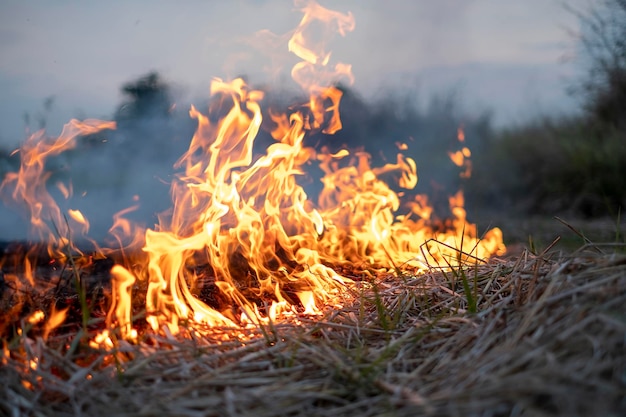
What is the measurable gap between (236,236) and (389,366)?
1564 millimetres

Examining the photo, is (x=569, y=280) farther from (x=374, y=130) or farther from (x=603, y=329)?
(x=374, y=130)

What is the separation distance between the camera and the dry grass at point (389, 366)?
1703 millimetres

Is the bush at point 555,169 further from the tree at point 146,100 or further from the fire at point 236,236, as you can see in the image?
the tree at point 146,100

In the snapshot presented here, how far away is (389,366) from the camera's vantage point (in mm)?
2158

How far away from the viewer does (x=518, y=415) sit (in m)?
1.66

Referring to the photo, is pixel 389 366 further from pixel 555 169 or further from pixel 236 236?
pixel 555 169

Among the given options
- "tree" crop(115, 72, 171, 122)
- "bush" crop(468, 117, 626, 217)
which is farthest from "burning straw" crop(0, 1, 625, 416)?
"bush" crop(468, 117, 626, 217)

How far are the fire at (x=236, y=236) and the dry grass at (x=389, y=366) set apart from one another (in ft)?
0.67

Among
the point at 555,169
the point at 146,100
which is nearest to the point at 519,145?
the point at 555,169

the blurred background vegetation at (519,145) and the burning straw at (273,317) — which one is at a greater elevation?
the burning straw at (273,317)

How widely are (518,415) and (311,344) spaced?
952 mm

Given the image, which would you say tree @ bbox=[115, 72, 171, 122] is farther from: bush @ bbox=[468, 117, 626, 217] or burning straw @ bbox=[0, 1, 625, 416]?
bush @ bbox=[468, 117, 626, 217]

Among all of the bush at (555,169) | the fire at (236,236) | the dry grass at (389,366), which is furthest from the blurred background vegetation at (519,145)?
the dry grass at (389,366)

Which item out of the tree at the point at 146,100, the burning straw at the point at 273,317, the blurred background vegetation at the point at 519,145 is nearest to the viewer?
the burning straw at the point at 273,317
